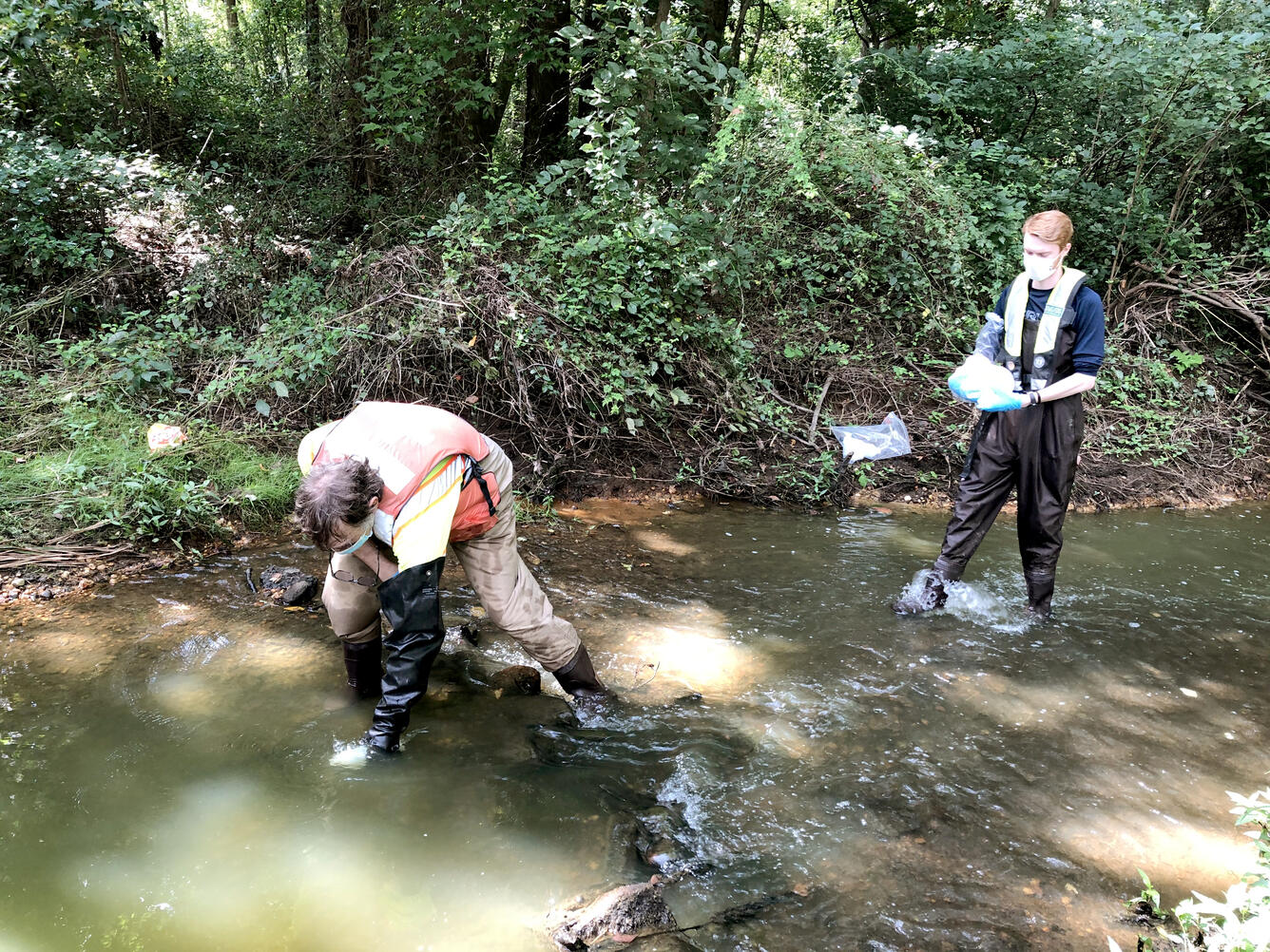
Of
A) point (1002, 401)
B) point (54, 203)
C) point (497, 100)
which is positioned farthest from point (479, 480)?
point (497, 100)

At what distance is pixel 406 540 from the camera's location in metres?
2.28

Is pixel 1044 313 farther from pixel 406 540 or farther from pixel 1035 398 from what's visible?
pixel 406 540

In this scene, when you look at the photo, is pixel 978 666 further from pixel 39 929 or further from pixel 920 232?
pixel 920 232

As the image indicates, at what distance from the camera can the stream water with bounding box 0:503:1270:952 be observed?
2.18 meters

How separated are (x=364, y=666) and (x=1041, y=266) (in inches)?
131

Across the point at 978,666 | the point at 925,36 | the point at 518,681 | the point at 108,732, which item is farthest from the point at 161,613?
the point at 925,36

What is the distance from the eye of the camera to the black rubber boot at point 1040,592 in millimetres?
3947

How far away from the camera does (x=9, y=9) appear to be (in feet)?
15.9

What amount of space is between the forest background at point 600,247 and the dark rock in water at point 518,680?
6.78 ft

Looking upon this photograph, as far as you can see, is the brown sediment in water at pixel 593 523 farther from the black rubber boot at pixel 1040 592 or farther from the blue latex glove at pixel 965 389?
the blue latex glove at pixel 965 389

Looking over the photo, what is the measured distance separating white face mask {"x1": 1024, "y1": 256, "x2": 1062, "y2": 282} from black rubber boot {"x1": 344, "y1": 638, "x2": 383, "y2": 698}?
320 cm

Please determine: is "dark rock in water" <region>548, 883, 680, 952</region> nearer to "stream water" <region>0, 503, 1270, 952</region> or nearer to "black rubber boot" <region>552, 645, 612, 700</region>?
"stream water" <region>0, 503, 1270, 952</region>

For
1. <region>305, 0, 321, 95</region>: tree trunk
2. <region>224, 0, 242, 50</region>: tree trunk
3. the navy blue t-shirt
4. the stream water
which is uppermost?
<region>224, 0, 242, 50</region>: tree trunk

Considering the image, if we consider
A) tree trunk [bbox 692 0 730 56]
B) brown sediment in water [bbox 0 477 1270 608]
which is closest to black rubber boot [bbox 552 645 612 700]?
brown sediment in water [bbox 0 477 1270 608]
